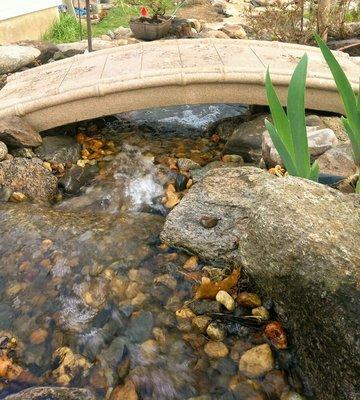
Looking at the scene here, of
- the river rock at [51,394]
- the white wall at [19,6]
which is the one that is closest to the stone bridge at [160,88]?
the river rock at [51,394]

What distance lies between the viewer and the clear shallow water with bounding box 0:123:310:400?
2.02 m

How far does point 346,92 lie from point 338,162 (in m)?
1.19

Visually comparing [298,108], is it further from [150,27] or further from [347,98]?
[150,27]

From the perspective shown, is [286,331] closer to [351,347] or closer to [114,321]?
[351,347]

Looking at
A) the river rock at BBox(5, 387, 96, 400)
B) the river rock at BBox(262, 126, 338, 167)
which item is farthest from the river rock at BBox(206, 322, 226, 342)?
the river rock at BBox(262, 126, 338, 167)

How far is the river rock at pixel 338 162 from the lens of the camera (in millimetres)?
3000

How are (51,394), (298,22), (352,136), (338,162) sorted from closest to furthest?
(51,394) < (352,136) < (338,162) < (298,22)

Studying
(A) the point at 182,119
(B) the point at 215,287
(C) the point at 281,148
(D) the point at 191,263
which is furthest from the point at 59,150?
(C) the point at 281,148

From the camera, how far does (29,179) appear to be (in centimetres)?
357

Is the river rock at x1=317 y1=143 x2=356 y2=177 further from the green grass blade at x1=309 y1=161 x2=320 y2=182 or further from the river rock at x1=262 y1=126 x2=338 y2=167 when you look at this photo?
the green grass blade at x1=309 y1=161 x2=320 y2=182

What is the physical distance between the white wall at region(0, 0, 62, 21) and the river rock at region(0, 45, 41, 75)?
1.64 m

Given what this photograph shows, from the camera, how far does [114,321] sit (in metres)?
2.35

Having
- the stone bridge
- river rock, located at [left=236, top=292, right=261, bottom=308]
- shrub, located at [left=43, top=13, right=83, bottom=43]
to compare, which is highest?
the stone bridge

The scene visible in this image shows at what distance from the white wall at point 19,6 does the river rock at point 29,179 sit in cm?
565
